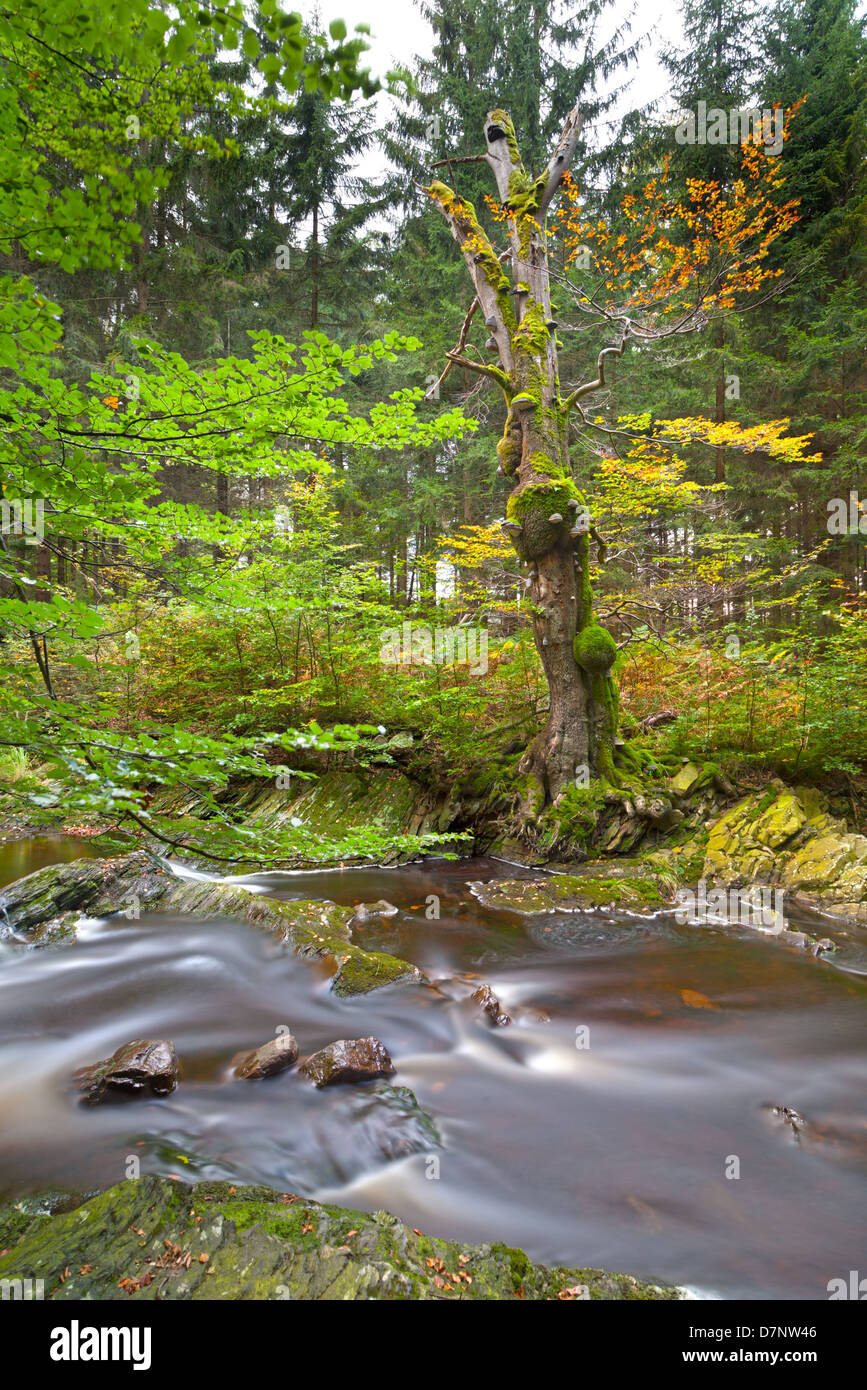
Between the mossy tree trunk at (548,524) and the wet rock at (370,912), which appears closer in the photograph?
the wet rock at (370,912)

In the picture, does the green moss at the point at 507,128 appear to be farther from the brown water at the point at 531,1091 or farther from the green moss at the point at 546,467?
the brown water at the point at 531,1091

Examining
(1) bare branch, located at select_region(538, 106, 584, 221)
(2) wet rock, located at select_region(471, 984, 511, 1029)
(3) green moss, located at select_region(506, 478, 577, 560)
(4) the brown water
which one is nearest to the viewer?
(4) the brown water

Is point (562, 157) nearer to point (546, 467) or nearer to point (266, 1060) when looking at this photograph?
point (546, 467)

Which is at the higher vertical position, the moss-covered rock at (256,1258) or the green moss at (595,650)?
the green moss at (595,650)

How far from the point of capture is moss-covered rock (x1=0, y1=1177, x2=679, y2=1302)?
2.03 metres

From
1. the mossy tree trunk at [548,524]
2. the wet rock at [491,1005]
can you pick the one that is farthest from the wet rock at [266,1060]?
the mossy tree trunk at [548,524]

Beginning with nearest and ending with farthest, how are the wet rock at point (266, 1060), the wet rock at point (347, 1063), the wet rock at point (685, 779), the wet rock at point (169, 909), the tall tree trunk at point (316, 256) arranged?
the wet rock at point (347, 1063) → the wet rock at point (266, 1060) → the wet rock at point (169, 909) → the wet rock at point (685, 779) → the tall tree trunk at point (316, 256)

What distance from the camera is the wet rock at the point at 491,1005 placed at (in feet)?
14.7

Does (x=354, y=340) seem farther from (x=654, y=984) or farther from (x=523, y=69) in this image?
(x=654, y=984)

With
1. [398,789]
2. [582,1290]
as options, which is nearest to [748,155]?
[398,789]

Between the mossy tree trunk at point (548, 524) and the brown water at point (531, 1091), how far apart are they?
2545mm

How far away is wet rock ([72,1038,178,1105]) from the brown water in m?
0.10

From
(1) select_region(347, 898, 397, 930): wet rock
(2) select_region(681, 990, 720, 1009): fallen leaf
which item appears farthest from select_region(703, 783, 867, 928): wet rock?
(1) select_region(347, 898, 397, 930): wet rock

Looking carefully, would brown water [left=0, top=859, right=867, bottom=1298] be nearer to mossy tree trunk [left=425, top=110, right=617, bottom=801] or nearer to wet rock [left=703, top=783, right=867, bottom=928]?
wet rock [left=703, top=783, right=867, bottom=928]
